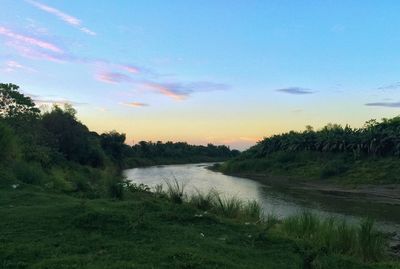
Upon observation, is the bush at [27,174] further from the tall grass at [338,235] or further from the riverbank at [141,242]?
the tall grass at [338,235]

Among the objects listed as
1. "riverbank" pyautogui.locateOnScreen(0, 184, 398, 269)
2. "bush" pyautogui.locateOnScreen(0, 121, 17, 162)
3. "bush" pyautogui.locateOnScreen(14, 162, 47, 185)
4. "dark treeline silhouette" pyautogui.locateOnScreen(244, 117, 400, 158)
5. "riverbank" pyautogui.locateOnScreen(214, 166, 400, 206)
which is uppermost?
"dark treeline silhouette" pyautogui.locateOnScreen(244, 117, 400, 158)

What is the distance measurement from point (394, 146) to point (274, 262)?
53118 millimetres

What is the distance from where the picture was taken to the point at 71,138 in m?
53.0

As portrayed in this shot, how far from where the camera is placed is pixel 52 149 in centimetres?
3953

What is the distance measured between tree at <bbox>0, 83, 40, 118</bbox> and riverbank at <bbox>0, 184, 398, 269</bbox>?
2748cm

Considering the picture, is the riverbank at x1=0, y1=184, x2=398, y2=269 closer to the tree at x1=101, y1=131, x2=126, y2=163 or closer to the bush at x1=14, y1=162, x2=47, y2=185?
the bush at x1=14, y1=162, x2=47, y2=185

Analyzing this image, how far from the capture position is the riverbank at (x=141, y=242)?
7.84 m

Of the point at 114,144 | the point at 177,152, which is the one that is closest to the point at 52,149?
the point at 114,144

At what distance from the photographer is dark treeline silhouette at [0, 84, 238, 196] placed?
69.4 feet

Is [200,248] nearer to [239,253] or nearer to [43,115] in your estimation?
[239,253]

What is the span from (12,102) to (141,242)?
108 ft

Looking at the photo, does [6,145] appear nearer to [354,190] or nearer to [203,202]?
[203,202]

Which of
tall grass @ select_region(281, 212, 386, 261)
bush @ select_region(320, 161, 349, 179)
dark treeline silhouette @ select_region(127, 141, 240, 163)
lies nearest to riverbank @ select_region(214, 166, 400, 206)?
bush @ select_region(320, 161, 349, 179)

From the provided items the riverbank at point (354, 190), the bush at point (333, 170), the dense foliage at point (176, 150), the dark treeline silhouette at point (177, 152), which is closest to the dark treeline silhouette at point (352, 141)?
the bush at point (333, 170)
